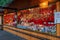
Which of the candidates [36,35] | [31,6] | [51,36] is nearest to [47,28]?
[51,36]

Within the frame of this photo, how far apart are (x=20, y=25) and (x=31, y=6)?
2.33 metres

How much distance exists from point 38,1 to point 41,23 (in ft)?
4.26

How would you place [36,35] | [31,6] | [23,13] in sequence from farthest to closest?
[23,13] → [31,6] → [36,35]

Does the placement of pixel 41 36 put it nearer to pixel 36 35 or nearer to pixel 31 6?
pixel 36 35

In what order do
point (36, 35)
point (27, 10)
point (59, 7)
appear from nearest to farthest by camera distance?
1. point (59, 7)
2. point (36, 35)
3. point (27, 10)

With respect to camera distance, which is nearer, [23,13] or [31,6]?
[31,6]

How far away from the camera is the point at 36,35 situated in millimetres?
8305

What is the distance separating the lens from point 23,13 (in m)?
10.2

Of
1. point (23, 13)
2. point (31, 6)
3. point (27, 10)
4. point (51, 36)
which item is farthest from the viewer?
point (23, 13)

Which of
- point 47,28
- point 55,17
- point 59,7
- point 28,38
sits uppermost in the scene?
point 59,7

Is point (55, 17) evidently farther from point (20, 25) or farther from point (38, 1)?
point (20, 25)

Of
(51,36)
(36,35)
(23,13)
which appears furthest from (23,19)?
(51,36)

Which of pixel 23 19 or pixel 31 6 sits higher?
pixel 31 6

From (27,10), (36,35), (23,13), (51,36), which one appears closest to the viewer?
(51,36)
